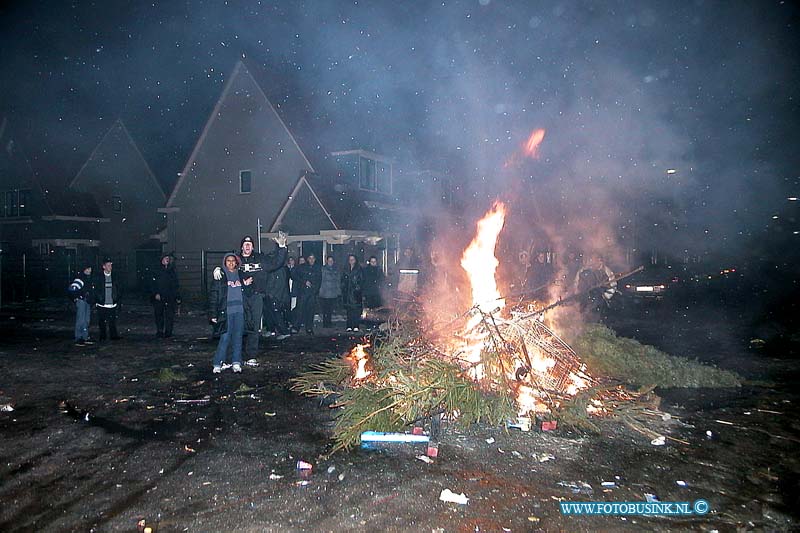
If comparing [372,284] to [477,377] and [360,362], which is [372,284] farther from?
[477,377]

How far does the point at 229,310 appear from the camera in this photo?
25.2ft

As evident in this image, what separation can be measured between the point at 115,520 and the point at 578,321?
22.1 feet

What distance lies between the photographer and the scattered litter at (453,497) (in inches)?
154

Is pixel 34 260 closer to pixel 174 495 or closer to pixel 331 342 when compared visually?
pixel 331 342

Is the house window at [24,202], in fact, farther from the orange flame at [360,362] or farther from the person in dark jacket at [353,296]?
the orange flame at [360,362]

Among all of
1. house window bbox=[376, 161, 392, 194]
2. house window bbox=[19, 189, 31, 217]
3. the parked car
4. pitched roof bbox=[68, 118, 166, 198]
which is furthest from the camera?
pitched roof bbox=[68, 118, 166, 198]

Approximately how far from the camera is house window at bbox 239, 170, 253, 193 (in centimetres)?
2044

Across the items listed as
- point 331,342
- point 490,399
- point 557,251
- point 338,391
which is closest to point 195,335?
point 331,342

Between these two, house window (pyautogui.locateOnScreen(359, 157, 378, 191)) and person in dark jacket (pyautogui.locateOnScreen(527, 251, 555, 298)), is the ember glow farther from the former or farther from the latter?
house window (pyautogui.locateOnScreen(359, 157, 378, 191))

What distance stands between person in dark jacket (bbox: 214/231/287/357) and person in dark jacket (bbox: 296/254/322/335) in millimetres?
2313

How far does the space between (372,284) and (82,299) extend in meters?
5.79

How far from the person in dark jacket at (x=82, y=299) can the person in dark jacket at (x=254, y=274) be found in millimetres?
3291

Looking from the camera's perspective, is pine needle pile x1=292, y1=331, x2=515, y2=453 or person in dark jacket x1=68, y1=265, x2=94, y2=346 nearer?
pine needle pile x1=292, y1=331, x2=515, y2=453

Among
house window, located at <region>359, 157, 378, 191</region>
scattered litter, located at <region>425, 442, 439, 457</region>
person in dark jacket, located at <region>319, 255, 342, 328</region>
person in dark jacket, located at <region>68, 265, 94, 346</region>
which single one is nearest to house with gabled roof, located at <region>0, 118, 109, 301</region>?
house window, located at <region>359, 157, 378, 191</region>
